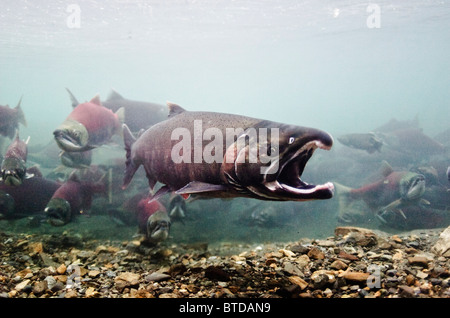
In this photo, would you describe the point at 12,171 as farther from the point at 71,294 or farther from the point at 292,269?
the point at 292,269

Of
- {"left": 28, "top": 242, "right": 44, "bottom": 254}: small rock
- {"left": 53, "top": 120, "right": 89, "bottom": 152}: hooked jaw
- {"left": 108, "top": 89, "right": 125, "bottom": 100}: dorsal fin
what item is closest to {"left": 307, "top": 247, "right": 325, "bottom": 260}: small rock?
{"left": 28, "top": 242, "right": 44, "bottom": 254}: small rock

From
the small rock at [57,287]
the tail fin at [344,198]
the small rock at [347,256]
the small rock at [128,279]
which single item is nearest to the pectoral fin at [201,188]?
the small rock at [128,279]

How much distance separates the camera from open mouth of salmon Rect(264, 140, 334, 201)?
2078 millimetres

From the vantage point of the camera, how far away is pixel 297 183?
235 cm

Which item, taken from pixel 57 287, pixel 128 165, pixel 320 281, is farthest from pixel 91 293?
pixel 128 165

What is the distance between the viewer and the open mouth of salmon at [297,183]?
6.82 feet

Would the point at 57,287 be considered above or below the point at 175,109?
below

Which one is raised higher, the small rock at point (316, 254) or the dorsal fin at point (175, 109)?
the dorsal fin at point (175, 109)

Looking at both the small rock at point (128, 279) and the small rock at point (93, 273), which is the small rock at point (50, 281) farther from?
the small rock at point (128, 279)

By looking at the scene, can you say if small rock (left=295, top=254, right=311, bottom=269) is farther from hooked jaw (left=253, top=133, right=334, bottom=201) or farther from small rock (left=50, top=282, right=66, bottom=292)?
small rock (left=50, top=282, right=66, bottom=292)

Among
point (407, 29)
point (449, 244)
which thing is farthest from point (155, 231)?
point (407, 29)

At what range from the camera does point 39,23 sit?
2234cm

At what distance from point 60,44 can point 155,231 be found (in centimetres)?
3569

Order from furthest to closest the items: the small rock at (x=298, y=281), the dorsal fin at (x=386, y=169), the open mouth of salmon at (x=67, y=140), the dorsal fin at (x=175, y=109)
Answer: the dorsal fin at (x=386, y=169)
the open mouth of salmon at (x=67, y=140)
the dorsal fin at (x=175, y=109)
the small rock at (x=298, y=281)
